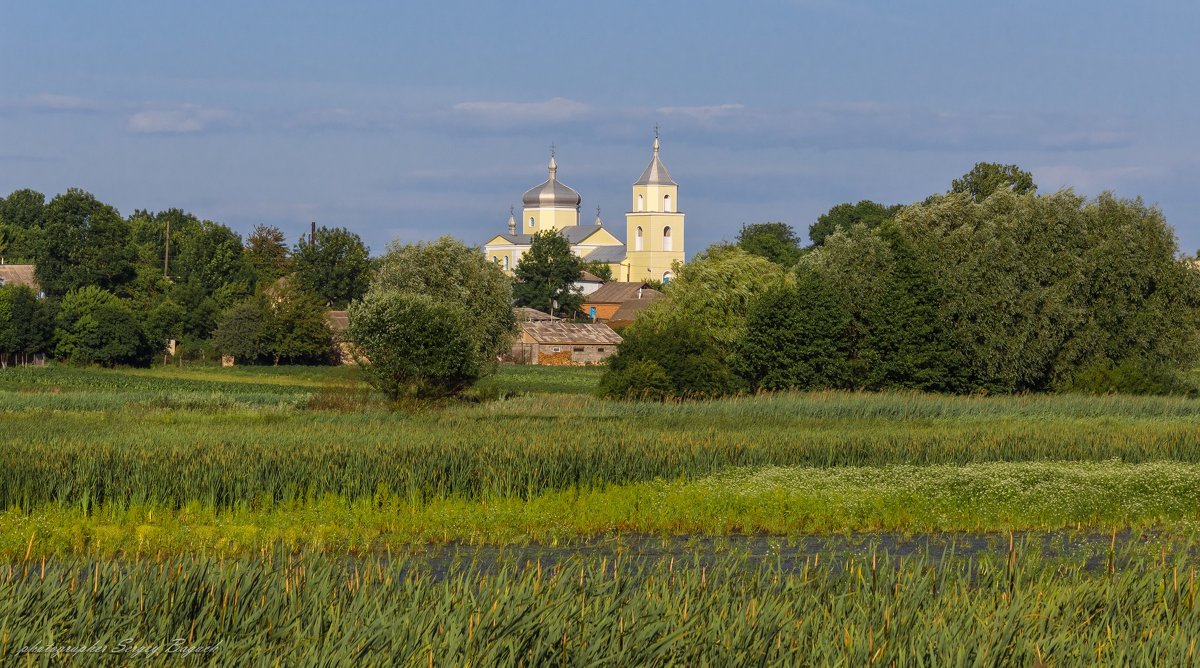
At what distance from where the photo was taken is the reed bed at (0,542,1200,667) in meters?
10.4

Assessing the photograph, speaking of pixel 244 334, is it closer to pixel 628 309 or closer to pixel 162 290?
pixel 162 290

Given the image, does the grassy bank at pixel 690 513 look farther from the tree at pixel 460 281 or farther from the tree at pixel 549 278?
the tree at pixel 549 278

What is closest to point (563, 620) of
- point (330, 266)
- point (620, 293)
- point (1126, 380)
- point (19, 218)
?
point (1126, 380)

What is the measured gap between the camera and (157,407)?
50.9 m

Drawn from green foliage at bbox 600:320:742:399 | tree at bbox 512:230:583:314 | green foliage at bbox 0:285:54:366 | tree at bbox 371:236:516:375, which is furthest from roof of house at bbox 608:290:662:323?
green foliage at bbox 600:320:742:399

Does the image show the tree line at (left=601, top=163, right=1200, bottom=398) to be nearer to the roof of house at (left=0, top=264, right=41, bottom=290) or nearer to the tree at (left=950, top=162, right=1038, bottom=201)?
the tree at (left=950, top=162, right=1038, bottom=201)

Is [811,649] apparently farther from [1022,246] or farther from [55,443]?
[1022,246]

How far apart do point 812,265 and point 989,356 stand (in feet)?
28.7

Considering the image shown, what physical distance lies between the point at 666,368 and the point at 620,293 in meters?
106

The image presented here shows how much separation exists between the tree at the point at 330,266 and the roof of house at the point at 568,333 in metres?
19.2

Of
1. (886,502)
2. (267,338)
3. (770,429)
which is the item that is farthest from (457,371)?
(267,338)

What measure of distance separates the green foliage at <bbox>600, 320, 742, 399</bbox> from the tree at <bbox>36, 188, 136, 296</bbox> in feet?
253

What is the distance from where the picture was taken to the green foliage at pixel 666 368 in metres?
55.5

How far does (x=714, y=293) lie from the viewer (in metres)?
69.7
